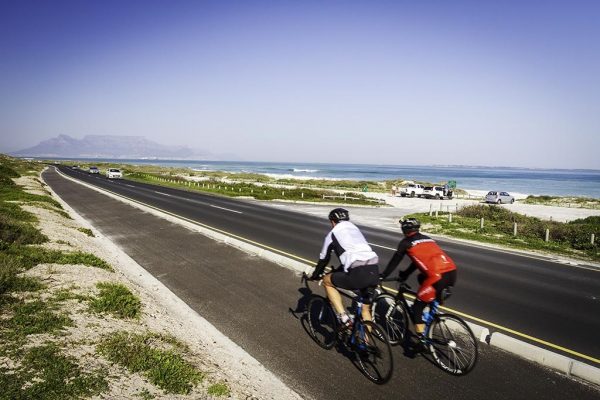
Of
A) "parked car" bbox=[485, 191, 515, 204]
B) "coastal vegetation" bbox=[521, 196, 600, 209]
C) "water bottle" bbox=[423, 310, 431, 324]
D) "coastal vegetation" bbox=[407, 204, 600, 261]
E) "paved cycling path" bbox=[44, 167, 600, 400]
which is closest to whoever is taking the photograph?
"paved cycling path" bbox=[44, 167, 600, 400]

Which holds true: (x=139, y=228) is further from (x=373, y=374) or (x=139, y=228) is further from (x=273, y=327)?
(x=373, y=374)

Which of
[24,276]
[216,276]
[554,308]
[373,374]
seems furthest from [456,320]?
[24,276]

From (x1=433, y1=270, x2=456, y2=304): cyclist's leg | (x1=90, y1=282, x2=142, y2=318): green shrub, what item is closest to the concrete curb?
(x1=433, y1=270, x2=456, y2=304): cyclist's leg

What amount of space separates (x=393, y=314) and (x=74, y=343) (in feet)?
16.6

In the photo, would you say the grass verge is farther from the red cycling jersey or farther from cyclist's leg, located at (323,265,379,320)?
the red cycling jersey

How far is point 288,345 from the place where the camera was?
6.21 meters

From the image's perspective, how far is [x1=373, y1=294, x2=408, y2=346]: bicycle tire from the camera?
19.9 ft

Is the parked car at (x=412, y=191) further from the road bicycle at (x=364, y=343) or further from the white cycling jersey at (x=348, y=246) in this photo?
the white cycling jersey at (x=348, y=246)

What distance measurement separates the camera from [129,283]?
894 centimetres

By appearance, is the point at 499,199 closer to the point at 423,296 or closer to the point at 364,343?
the point at 423,296

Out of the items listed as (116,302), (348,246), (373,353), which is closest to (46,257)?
(116,302)

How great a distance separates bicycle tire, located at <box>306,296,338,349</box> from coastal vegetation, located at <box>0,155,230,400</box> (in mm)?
2060

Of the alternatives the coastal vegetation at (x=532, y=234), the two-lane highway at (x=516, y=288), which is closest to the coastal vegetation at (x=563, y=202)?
the coastal vegetation at (x=532, y=234)

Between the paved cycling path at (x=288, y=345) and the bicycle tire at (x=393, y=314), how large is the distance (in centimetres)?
27
